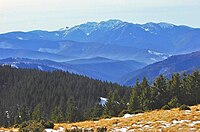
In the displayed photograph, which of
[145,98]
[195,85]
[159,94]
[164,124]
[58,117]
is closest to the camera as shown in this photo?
[164,124]

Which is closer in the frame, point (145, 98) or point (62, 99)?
point (145, 98)

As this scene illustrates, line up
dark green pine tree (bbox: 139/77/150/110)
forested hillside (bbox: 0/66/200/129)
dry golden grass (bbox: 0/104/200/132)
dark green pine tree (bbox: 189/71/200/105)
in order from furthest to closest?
forested hillside (bbox: 0/66/200/129) → dark green pine tree (bbox: 189/71/200/105) → dark green pine tree (bbox: 139/77/150/110) → dry golden grass (bbox: 0/104/200/132)

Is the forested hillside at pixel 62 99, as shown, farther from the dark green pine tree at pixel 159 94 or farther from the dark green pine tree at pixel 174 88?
the dark green pine tree at pixel 174 88

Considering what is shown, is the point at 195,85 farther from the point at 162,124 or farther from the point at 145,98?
the point at 162,124

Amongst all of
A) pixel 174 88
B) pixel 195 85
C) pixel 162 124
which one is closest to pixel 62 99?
pixel 195 85

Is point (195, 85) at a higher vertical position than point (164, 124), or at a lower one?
higher

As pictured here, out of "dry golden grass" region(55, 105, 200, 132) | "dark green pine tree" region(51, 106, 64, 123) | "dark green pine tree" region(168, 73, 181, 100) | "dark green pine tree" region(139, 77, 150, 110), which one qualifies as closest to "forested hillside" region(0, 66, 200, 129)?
"dark green pine tree" region(51, 106, 64, 123)

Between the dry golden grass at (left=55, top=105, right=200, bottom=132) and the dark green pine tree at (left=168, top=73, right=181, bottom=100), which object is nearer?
the dry golden grass at (left=55, top=105, right=200, bottom=132)

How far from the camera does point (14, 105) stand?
17238 centimetres

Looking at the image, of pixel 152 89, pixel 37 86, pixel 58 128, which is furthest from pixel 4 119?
pixel 58 128

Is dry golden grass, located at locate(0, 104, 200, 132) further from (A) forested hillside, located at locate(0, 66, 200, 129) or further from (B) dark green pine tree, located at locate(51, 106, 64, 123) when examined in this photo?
(B) dark green pine tree, located at locate(51, 106, 64, 123)

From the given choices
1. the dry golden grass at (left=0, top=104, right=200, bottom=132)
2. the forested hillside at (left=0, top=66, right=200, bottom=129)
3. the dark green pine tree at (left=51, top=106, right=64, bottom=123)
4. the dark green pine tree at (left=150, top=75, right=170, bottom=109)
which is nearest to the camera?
the dry golden grass at (left=0, top=104, right=200, bottom=132)

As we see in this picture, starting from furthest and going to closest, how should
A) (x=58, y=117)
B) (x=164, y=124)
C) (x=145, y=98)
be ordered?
(x=58, y=117) → (x=145, y=98) → (x=164, y=124)

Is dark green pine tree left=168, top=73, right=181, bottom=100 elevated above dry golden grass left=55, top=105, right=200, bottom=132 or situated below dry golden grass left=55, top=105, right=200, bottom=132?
above
